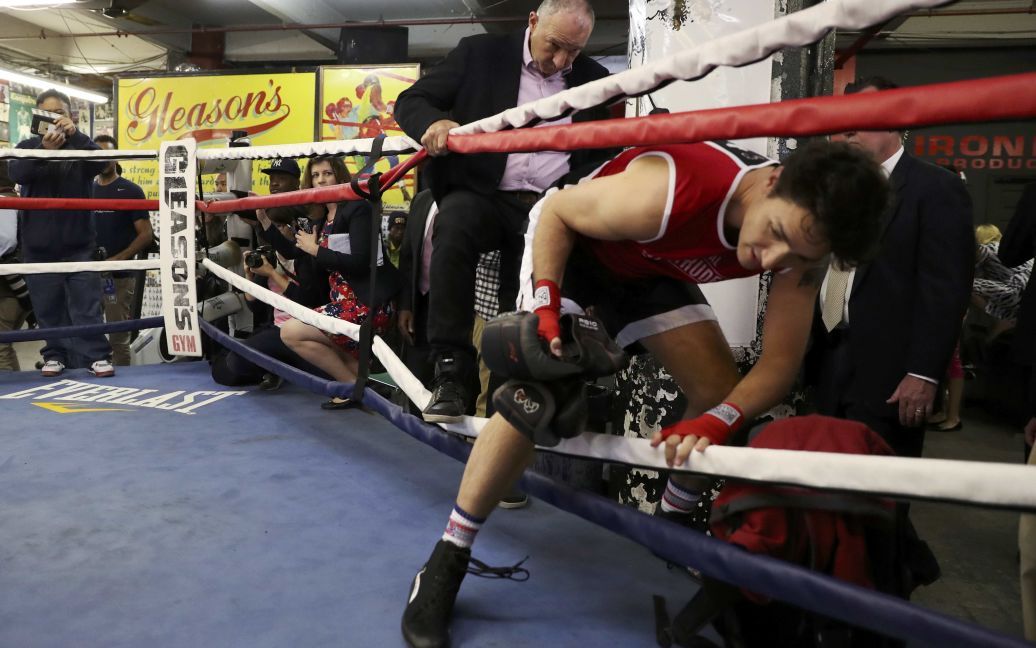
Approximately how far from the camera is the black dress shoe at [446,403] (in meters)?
1.65

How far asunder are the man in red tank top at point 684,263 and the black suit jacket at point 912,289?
531 mm

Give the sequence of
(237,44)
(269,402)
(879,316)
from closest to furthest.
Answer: (879,316) → (269,402) → (237,44)

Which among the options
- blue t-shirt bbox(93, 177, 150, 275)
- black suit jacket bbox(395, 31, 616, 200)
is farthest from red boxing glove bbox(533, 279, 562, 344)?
blue t-shirt bbox(93, 177, 150, 275)

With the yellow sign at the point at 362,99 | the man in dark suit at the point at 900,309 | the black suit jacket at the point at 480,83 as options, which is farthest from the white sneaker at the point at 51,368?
the yellow sign at the point at 362,99

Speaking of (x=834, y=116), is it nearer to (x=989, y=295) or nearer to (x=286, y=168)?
(x=286, y=168)

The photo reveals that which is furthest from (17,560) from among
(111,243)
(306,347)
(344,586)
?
(111,243)

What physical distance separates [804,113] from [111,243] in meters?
4.26

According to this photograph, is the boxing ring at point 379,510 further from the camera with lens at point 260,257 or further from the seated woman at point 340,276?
the camera with lens at point 260,257

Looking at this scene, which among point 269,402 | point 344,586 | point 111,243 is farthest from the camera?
point 111,243

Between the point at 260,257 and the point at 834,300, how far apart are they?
7.98ft

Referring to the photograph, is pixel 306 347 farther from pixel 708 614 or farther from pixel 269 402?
pixel 708 614

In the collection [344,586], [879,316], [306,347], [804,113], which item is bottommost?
[344,586]

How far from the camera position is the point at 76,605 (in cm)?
141

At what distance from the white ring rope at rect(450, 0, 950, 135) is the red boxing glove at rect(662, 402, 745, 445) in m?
0.52
